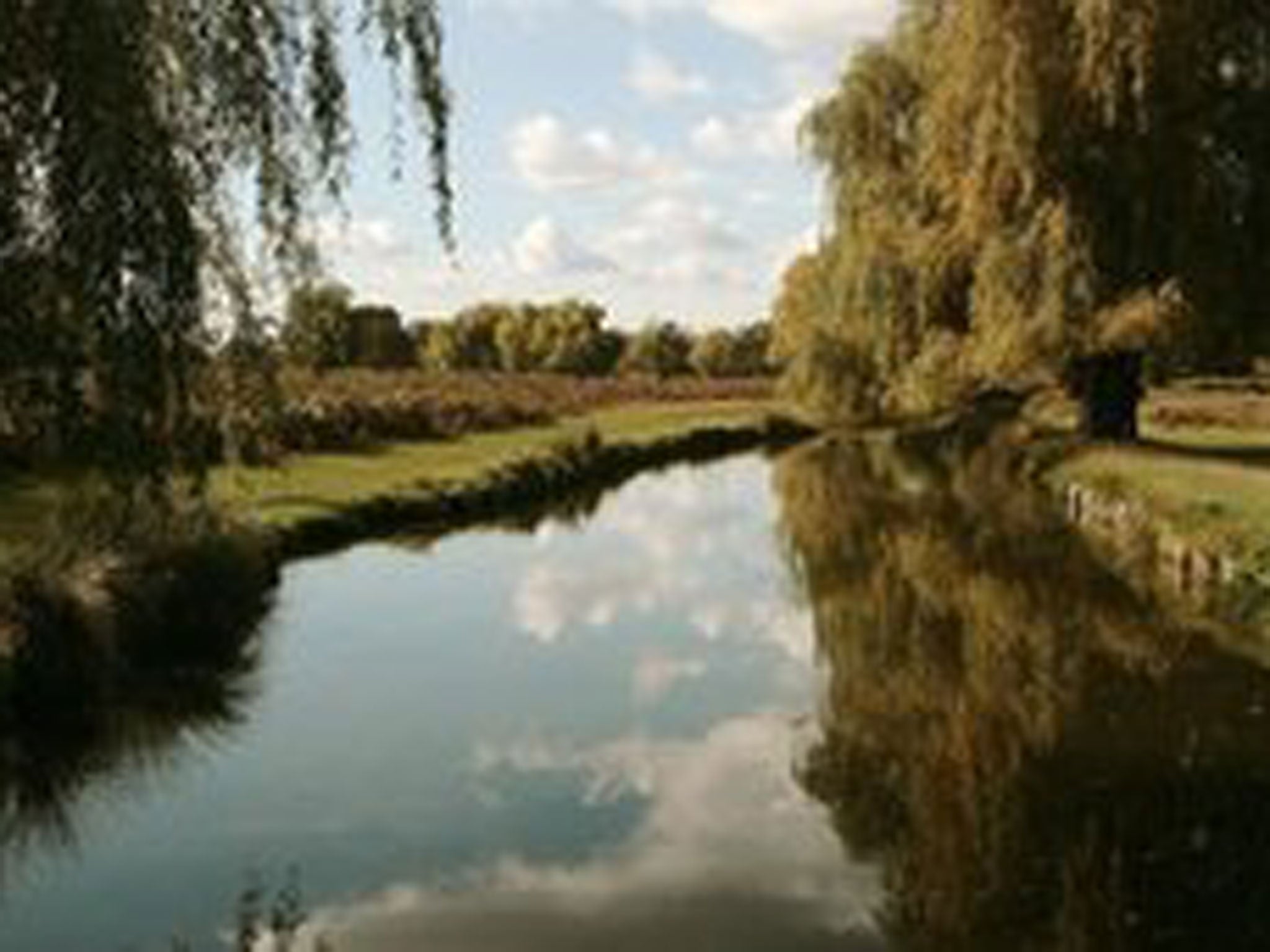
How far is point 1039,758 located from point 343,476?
23.5 meters

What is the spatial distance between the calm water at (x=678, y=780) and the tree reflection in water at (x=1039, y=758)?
0.04 metres

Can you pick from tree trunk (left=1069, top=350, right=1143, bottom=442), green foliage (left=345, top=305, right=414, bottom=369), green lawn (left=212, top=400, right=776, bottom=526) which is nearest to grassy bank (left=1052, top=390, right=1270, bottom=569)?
tree trunk (left=1069, top=350, right=1143, bottom=442)

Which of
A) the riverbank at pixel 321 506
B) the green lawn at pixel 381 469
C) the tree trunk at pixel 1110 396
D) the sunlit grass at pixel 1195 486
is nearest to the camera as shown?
the riverbank at pixel 321 506

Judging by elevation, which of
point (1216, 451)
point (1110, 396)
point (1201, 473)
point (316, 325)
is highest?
point (316, 325)

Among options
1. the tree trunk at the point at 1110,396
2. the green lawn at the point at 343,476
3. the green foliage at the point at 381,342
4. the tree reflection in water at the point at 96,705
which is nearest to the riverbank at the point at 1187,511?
the tree trunk at the point at 1110,396

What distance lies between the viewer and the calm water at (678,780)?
498 inches

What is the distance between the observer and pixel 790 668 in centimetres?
2216

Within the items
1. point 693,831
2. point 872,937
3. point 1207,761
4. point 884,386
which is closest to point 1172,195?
point 884,386

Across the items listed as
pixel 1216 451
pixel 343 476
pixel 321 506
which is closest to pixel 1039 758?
pixel 321 506

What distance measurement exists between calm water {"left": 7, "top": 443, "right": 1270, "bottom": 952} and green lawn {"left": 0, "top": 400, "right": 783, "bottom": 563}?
2.37 meters

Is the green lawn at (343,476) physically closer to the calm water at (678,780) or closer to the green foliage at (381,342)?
the calm water at (678,780)

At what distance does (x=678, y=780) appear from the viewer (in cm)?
1683

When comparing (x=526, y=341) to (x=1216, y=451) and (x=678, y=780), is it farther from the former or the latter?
(x=678, y=780)

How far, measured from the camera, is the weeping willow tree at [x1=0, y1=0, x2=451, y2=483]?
9.66m
